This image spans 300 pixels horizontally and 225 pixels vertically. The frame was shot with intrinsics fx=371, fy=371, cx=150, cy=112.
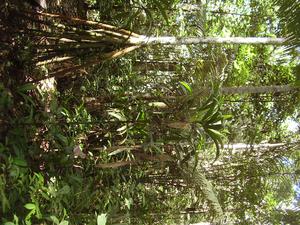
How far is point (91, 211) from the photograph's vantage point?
3211 millimetres

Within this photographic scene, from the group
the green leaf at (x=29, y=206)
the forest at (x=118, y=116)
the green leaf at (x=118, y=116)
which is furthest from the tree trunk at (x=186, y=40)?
the green leaf at (x=29, y=206)

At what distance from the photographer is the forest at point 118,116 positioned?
2.86m

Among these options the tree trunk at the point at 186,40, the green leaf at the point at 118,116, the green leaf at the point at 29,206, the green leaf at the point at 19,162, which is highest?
the tree trunk at the point at 186,40

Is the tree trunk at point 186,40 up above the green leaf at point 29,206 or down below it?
above

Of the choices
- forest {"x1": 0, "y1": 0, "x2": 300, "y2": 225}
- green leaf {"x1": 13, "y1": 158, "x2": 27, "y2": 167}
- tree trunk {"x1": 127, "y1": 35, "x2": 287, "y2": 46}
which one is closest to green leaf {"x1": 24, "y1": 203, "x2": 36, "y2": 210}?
forest {"x1": 0, "y1": 0, "x2": 300, "y2": 225}


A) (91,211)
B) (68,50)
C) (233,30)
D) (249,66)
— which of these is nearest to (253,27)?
(233,30)

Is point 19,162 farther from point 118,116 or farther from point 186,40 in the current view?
point 186,40

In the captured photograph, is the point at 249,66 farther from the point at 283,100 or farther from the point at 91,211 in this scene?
the point at 91,211

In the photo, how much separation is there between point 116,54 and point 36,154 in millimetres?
1147

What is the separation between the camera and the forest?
2.86 meters

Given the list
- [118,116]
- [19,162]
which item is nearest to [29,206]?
[19,162]

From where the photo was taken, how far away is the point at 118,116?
3.31 metres

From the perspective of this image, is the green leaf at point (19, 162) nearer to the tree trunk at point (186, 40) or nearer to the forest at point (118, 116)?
the forest at point (118, 116)

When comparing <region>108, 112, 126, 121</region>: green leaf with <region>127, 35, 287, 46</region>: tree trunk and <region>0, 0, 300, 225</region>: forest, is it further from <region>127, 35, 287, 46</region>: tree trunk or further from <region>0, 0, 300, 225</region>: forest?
<region>127, 35, 287, 46</region>: tree trunk
